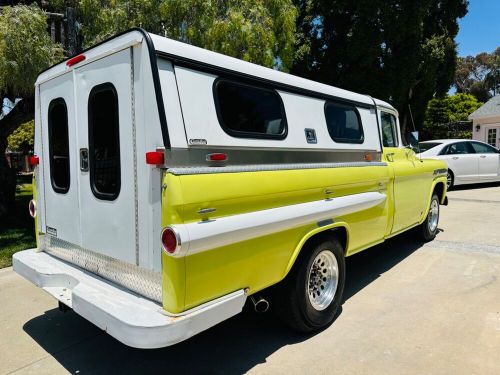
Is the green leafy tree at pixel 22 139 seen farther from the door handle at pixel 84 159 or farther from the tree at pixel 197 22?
the door handle at pixel 84 159

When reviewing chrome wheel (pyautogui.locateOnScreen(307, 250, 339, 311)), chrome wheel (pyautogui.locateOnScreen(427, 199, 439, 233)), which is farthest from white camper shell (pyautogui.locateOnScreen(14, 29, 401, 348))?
chrome wheel (pyautogui.locateOnScreen(427, 199, 439, 233))

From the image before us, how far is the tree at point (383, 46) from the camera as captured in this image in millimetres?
16938

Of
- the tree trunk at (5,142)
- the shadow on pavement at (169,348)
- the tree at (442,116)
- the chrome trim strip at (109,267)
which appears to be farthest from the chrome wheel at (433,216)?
the tree at (442,116)

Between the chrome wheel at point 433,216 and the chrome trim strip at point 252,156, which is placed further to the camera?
the chrome wheel at point 433,216

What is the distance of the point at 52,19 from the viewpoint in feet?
26.0

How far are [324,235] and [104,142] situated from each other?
81.0 inches

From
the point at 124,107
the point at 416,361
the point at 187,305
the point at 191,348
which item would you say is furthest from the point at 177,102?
the point at 416,361

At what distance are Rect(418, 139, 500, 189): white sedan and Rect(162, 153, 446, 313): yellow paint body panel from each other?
945 centimetres

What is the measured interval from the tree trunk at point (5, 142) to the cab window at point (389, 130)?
6.53 m

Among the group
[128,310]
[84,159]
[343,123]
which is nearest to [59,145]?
[84,159]

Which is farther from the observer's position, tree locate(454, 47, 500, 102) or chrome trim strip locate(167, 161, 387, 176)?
tree locate(454, 47, 500, 102)

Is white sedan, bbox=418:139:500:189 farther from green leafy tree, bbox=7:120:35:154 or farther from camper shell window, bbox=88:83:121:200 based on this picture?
green leafy tree, bbox=7:120:35:154

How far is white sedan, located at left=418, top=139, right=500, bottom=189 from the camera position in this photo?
42.0 ft

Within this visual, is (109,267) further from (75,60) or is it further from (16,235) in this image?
(16,235)
